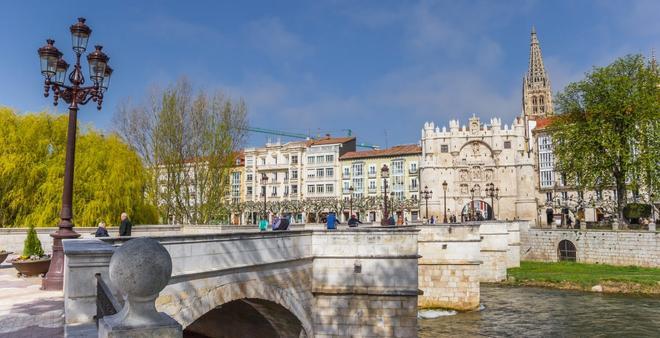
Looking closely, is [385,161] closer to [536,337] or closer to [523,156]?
[523,156]

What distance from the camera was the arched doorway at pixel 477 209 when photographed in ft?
212

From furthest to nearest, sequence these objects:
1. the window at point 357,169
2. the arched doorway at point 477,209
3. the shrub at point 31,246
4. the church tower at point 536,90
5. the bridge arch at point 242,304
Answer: the church tower at point 536,90 → the window at point 357,169 → the arched doorway at point 477,209 → the shrub at point 31,246 → the bridge arch at point 242,304

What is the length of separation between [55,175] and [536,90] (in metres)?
92.9

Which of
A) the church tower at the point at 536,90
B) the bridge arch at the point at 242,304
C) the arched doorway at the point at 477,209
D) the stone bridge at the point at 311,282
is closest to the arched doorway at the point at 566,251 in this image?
the arched doorway at the point at 477,209

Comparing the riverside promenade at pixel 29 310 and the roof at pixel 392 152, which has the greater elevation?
the roof at pixel 392 152

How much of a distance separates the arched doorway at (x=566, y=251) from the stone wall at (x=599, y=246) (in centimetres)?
33

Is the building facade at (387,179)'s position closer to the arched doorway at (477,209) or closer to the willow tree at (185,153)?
the arched doorway at (477,209)

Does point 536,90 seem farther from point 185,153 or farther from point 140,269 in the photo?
point 140,269

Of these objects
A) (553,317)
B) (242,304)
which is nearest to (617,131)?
(553,317)

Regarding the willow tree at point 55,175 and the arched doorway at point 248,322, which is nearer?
the arched doorway at point 248,322

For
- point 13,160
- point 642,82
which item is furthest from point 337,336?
point 642,82

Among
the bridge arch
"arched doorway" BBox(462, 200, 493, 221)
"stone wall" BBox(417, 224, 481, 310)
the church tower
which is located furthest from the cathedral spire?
the bridge arch

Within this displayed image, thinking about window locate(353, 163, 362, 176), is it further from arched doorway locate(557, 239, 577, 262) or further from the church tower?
the church tower

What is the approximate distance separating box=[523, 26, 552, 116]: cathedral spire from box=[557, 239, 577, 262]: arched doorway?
2314 inches
